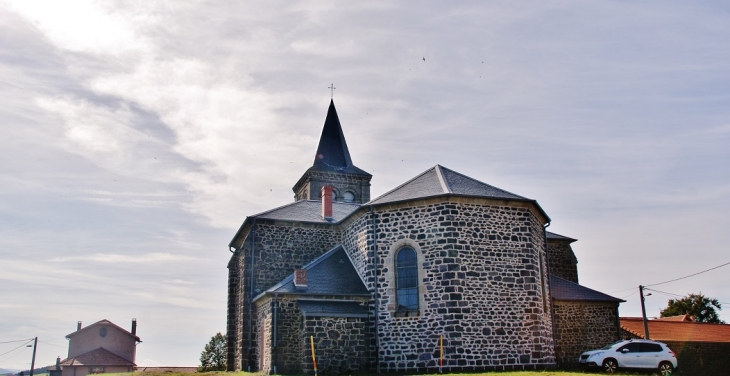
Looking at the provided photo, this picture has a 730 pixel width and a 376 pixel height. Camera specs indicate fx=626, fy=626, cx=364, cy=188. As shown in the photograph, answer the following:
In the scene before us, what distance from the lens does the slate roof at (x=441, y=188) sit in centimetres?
2153

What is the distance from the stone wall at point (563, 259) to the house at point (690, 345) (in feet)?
11.4

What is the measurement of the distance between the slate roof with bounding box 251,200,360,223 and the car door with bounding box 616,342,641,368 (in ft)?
36.5

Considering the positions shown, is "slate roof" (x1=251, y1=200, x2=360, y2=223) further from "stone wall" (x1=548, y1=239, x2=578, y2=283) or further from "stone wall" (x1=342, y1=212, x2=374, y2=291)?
"stone wall" (x1=548, y1=239, x2=578, y2=283)

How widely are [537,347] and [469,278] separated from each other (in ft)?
10.5

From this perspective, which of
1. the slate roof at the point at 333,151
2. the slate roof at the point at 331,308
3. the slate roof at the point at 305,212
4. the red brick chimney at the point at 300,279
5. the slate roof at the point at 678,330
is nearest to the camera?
the slate roof at the point at 331,308

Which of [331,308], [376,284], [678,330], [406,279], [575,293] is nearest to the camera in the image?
[331,308]

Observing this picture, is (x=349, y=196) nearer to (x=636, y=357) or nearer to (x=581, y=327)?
(x=581, y=327)

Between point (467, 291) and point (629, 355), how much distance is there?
542 centimetres

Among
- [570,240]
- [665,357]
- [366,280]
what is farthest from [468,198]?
[570,240]

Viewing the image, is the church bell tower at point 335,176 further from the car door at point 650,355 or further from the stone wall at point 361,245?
the car door at point 650,355

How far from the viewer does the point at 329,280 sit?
73.8 feet

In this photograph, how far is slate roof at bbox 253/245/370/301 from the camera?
21.7m

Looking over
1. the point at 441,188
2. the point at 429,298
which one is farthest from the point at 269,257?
the point at 441,188

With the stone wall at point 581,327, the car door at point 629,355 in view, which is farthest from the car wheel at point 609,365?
the stone wall at point 581,327
